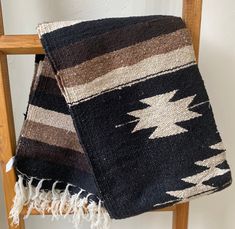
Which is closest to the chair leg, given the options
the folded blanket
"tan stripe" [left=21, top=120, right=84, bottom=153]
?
the folded blanket

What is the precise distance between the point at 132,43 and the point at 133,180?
202 millimetres

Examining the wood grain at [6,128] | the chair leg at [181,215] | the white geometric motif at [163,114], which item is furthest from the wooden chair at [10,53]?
the chair leg at [181,215]

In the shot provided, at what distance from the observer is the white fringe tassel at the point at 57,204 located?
579 millimetres

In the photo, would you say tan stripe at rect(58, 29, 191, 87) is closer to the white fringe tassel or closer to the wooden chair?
the wooden chair

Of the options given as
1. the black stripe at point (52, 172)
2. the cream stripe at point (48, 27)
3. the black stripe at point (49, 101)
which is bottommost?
the black stripe at point (52, 172)

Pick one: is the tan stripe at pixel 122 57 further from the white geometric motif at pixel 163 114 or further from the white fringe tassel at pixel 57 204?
the white fringe tassel at pixel 57 204

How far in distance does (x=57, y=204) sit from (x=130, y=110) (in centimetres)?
21

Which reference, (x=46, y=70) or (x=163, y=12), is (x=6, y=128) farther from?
(x=163, y=12)

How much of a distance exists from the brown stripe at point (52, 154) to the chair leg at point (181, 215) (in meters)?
0.20

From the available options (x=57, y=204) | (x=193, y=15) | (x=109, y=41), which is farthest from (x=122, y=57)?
(x=57, y=204)

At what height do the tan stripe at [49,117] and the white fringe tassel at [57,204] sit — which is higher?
the tan stripe at [49,117]

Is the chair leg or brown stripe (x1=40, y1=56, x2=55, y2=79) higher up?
brown stripe (x1=40, y1=56, x2=55, y2=79)

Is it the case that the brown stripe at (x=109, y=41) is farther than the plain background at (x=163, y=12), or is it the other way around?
the plain background at (x=163, y=12)

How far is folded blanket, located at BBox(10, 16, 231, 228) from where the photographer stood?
0.50 metres
